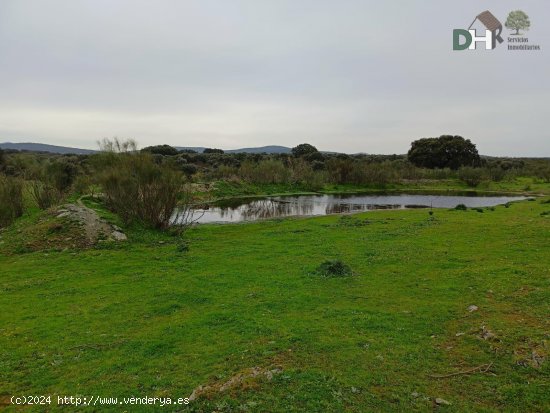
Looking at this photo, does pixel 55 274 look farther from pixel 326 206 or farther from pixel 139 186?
pixel 326 206

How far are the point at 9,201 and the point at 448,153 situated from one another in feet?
272

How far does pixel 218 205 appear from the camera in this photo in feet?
139

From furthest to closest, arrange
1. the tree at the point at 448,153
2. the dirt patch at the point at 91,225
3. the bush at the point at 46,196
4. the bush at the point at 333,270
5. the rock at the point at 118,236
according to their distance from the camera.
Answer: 1. the tree at the point at 448,153
2. the bush at the point at 46,196
3. the rock at the point at 118,236
4. the dirt patch at the point at 91,225
5. the bush at the point at 333,270

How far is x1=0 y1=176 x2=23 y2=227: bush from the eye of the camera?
22.3m

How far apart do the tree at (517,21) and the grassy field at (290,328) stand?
14814mm

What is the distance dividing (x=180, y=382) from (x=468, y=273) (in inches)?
363

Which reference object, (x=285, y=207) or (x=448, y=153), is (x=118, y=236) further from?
(x=448, y=153)

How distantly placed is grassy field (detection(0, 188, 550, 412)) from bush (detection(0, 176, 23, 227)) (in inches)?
327

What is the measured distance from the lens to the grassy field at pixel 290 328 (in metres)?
5.82

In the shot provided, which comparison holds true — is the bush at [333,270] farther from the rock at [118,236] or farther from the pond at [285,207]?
the pond at [285,207]

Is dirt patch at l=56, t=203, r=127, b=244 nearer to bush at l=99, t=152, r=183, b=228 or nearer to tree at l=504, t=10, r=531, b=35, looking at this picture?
bush at l=99, t=152, r=183, b=228

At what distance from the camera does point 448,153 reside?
84562 mm

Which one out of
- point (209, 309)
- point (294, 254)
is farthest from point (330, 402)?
A: point (294, 254)

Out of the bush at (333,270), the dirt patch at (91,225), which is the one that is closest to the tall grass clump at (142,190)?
the dirt patch at (91,225)
